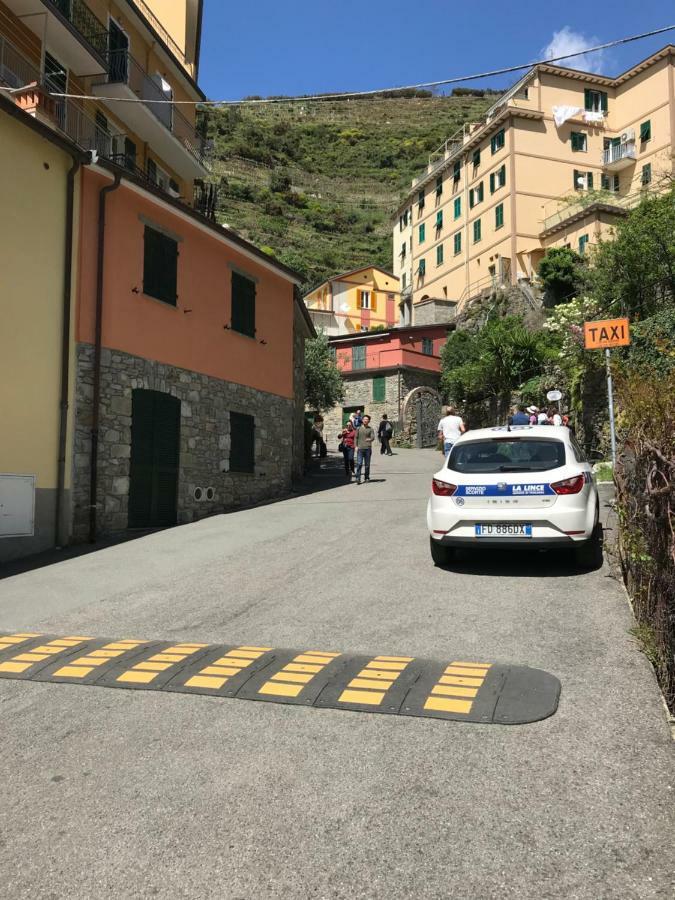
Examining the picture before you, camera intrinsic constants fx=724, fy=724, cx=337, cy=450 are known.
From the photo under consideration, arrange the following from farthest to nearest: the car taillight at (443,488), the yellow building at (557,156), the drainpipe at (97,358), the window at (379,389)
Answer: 1. the window at (379,389)
2. the yellow building at (557,156)
3. the drainpipe at (97,358)
4. the car taillight at (443,488)

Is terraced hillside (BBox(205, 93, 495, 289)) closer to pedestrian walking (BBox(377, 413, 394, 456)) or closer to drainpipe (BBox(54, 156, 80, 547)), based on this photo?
pedestrian walking (BBox(377, 413, 394, 456))

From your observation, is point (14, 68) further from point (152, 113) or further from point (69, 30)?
point (152, 113)

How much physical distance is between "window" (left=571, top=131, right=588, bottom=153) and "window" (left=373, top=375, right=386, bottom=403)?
18.0 meters

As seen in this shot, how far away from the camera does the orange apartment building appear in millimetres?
12219

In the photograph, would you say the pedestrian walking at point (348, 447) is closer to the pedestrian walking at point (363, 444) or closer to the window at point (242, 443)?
the pedestrian walking at point (363, 444)

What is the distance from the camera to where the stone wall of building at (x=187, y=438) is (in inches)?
511

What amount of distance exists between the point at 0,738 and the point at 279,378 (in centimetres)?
1597

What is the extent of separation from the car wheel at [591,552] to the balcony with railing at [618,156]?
40.5 metres

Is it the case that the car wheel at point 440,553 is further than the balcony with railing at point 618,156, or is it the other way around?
the balcony with railing at point 618,156

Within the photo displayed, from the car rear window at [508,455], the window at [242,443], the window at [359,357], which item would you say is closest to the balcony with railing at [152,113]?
the window at [242,443]

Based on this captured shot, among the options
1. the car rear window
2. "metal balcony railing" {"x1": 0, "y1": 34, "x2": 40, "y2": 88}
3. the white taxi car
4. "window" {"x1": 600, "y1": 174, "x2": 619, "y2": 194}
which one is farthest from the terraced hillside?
the white taxi car

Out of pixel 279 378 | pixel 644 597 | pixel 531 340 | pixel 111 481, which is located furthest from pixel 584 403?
pixel 644 597

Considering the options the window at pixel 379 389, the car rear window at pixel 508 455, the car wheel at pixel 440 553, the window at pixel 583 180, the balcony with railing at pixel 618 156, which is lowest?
the car wheel at pixel 440 553

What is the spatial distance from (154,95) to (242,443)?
1068cm
